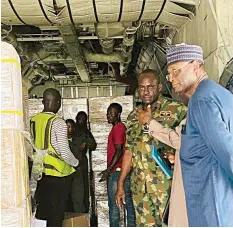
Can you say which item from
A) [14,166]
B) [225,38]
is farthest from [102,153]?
[14,166]

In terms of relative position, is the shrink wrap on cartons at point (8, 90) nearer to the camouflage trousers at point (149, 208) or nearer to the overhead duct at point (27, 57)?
the camouflage trousers at point (149, 208)

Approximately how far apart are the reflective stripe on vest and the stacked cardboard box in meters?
2.28

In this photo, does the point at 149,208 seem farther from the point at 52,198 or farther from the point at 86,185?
the point at 86,185

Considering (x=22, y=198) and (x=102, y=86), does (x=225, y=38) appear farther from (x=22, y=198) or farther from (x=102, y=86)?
(x=102, y=86)

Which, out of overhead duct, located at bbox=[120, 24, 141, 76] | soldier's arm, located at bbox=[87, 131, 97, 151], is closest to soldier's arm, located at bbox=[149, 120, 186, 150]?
overhead duct, located at bbox=[120, 24, 141, 76]

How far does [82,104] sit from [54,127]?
3660 millimetres

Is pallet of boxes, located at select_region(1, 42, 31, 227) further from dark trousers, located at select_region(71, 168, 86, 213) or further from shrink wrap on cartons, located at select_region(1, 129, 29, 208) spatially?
dark trousers, located at select_region(71, 168, 86, 213)

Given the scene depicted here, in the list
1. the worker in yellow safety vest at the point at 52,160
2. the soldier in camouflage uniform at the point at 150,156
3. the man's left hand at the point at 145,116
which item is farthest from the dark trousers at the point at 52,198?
the man's left hand at the point at 145,116

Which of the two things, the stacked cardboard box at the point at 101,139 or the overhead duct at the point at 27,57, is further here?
the stacked cardboard box at the point at 101,139

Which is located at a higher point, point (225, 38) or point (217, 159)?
point (225, 38)

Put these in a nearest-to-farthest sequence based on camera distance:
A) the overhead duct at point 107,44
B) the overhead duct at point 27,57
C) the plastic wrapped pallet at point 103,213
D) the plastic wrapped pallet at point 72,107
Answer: the overhead duct at point 27,57, the overhead duct at point 107,44, the plastic wrapped pallet at point 103,213, the plastic wrapped pallet at point 72,107

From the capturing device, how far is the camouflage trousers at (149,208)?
9.46 feet

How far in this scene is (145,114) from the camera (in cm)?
267

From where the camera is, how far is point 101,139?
6129mm
